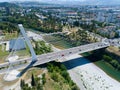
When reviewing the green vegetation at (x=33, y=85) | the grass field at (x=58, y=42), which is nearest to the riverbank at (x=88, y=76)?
the green vegetation at (x=33, y=85)

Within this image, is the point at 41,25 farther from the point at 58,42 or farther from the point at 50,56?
the point at 50,56

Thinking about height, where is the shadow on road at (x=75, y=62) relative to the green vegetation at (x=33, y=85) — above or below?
below

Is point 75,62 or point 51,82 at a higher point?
point 51,82

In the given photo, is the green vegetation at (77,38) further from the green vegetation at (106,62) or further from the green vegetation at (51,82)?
the green vegetation at (51,82)

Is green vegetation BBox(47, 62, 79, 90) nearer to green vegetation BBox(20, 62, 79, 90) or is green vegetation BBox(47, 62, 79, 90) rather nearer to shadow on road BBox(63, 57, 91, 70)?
green vegetation BBox(20, 62, 79, 90)

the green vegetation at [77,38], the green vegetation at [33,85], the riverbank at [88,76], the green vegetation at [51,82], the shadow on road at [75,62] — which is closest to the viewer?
the green vegetation at [33,85]

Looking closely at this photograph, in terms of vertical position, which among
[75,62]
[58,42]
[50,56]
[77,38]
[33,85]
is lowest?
[58,42]

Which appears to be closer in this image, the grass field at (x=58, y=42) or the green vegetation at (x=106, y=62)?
the green vegetation at (x=106, y=62)

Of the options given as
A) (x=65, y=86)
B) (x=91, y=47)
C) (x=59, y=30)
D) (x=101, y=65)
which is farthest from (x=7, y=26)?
(x=65, y=86)

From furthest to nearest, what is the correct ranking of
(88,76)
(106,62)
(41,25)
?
1. (41,25)
2. (106,62)
3. (88,76)

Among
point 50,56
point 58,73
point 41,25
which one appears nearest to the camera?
point 58,73

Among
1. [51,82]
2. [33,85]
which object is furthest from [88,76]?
[33,85]
